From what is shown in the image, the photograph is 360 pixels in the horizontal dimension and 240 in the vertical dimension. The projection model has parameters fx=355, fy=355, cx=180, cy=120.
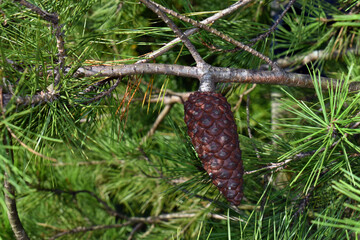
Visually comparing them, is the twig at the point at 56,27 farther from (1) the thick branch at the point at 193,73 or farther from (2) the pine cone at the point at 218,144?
(2) the pine cone at the point at 218,144

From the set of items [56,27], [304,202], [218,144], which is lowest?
[304,202]

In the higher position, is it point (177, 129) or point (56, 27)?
point (56, 27)

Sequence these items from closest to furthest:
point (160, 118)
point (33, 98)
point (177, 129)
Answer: point (33, 98), point (177, 129), point (160, 118)

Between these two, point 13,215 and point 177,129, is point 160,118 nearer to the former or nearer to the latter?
point 177,129

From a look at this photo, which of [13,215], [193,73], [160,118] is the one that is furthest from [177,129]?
[160,118]

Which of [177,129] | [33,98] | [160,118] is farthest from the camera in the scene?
[160,118]

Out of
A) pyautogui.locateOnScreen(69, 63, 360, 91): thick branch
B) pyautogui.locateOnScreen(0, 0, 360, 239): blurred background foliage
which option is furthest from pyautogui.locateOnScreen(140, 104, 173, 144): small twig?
pyautogui.locateOnScreen(69, 63, 360, 91): thick branch

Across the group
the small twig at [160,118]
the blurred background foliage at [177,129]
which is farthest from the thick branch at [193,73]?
the small twig at [160,118]
